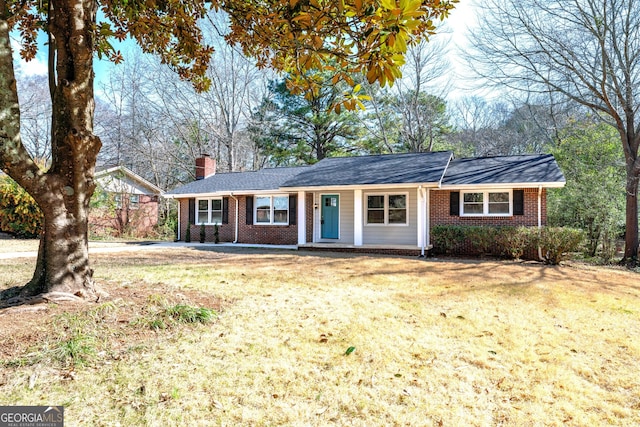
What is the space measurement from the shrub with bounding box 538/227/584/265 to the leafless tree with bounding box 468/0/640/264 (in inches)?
143

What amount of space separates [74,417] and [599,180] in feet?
60.6

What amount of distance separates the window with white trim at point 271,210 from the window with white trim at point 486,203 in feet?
24.5

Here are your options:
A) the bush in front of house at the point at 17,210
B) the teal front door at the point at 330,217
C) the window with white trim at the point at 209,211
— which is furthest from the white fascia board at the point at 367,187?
the bush in front of house at the point at 17,210

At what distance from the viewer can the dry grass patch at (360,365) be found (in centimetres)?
255

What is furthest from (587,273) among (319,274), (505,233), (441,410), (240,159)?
(240,159)

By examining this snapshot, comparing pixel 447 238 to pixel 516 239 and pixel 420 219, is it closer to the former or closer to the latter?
pixel 420 219

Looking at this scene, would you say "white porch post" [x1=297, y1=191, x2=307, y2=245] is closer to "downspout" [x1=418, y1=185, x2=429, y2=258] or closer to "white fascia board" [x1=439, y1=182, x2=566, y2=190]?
"downspout" [x1=418, y1=185, x2=429, y2=258]

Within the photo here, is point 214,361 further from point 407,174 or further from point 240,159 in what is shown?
point 240,159

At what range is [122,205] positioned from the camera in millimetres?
20984

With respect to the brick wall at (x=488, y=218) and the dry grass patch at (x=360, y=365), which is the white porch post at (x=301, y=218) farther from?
the dry grass patch at (x=360, y=365)

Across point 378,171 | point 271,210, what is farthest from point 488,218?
point 271,210

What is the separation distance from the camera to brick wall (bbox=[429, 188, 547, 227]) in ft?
41.8

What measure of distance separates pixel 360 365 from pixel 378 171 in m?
11.9

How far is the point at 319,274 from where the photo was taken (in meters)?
8.16
